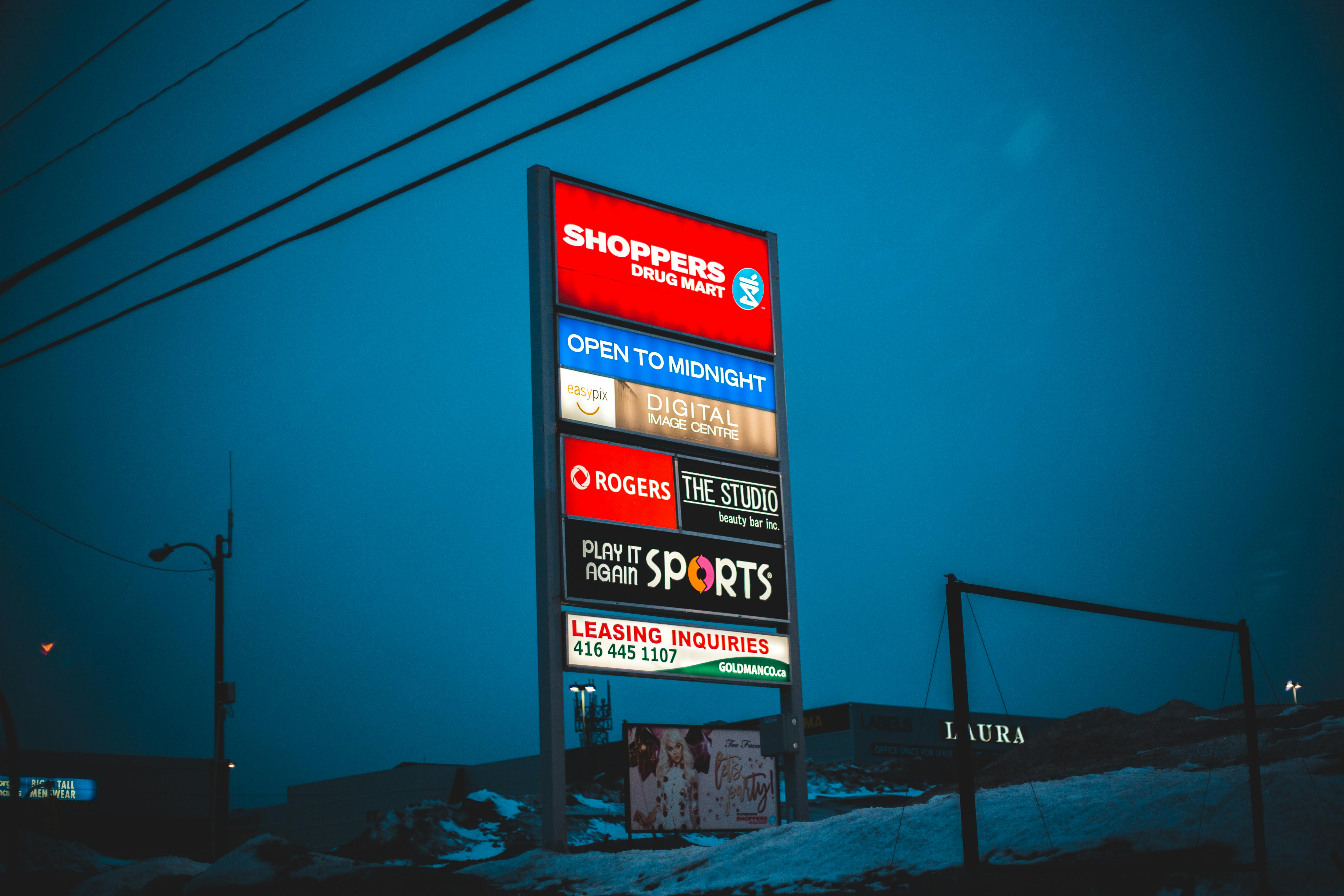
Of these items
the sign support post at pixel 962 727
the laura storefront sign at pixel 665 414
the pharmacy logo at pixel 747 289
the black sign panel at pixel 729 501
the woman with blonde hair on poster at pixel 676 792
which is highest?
the pharmacy logo at pixel 747 289

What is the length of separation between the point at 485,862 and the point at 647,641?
5.12m

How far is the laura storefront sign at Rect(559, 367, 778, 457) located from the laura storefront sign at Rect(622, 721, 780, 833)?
6.62 m

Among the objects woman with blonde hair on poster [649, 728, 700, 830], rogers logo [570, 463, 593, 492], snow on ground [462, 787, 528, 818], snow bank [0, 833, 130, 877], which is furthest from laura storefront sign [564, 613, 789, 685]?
snow on ground [462, 787, 528, 818]

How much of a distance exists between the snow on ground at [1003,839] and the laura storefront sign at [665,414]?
765 centimetres

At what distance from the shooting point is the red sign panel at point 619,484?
20594 millimetres

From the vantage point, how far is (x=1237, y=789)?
1625 centimetres

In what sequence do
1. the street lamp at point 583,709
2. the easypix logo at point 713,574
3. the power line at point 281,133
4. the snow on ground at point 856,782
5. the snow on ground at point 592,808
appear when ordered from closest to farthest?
the power line at point 281,133
the easypix logo at point 713,574
the snow on ground at point 592,808
the snow on ground at point 856,782
the street lamp at point 583,709

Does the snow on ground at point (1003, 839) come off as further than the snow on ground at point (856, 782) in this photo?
No

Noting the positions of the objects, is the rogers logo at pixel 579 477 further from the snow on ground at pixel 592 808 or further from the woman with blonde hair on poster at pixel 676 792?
the snow on ground at pixel 592 808

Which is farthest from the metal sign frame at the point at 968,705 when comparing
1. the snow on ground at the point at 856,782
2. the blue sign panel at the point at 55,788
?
the blue sign panel at the point at 55,788

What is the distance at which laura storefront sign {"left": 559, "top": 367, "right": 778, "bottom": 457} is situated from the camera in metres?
21.2

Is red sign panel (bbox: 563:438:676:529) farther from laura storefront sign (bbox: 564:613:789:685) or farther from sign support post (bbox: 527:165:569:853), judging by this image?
laura storefront sign (bbox: 564:613:789:685)

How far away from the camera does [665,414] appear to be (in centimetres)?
2203

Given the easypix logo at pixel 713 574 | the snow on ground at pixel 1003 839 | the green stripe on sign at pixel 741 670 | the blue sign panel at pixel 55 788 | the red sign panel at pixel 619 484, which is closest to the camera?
the snow on ground at pixel 1003 839
